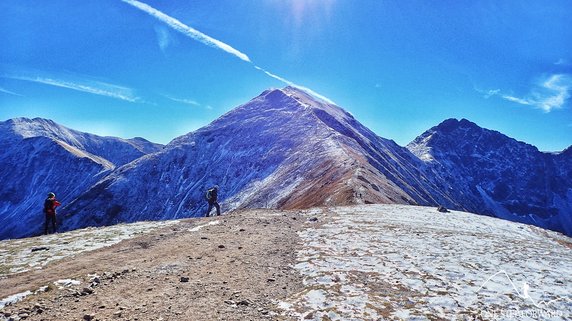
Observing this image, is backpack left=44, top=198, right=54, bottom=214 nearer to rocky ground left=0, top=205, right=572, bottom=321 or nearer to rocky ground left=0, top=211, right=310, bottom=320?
rocky ground left=0, top=205, right=572, bottom=321

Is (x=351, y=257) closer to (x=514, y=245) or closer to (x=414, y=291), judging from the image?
(x=414, y=291)

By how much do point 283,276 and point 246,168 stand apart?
102286 millimetres

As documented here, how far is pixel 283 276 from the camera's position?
1442cm

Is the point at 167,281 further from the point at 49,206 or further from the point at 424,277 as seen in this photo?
the point at 49,206

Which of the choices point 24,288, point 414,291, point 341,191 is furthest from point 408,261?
point 341,191

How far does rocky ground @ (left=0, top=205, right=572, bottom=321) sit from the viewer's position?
11.1 metres

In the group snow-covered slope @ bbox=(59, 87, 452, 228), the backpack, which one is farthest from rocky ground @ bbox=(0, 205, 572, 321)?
snow-covered slope @ bbox=(59, 87, 452, 228)

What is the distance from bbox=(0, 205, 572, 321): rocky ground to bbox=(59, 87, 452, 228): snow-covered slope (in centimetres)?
3944

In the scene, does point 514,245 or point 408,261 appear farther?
point 514,245

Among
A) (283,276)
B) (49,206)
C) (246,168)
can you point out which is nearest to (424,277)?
(283,276)

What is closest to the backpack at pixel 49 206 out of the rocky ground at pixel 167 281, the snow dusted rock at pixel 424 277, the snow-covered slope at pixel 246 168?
the rocky ground at pixel 167 281

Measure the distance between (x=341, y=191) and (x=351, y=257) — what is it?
31865mm

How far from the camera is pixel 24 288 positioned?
1287cm

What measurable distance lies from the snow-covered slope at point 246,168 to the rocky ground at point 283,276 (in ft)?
129
